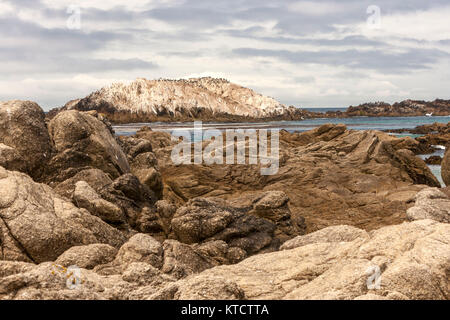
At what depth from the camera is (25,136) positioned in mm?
22141

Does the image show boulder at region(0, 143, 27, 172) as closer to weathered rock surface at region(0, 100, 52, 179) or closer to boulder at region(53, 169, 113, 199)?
weathered rock surface at region(0, 100, 52, 179)

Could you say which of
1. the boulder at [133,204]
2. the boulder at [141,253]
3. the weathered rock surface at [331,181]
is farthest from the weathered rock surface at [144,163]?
the boulder at [141,253]

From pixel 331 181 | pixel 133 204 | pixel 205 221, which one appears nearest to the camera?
pixel 205 221

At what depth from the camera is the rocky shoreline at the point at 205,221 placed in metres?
9.06

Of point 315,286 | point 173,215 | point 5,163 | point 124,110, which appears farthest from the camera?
point 124,110

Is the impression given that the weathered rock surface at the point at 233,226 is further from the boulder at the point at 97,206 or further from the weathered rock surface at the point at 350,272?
the weathered rock surface at the point at 350,272

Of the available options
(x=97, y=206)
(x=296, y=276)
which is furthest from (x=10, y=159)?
(x=296, y=276)

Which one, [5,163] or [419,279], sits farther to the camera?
[5,163]

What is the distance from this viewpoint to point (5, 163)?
19.8m

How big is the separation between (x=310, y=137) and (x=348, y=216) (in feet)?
75.5

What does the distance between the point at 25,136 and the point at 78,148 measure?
2.69 meters

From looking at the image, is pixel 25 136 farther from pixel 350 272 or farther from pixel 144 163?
pixel 350 272

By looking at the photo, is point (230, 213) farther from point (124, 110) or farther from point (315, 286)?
point (124, 110)

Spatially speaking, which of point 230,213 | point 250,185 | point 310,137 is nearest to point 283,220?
point 230,213
